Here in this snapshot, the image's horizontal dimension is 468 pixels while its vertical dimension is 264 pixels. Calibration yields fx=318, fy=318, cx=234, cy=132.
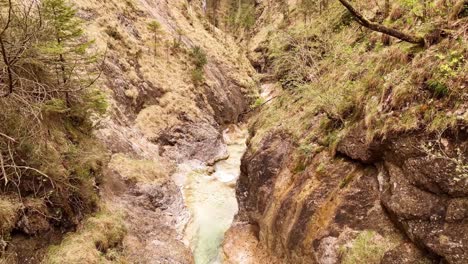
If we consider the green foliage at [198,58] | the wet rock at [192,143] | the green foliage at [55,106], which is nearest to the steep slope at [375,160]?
the green foliage at [55,106]

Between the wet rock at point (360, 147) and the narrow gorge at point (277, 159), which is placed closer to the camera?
the narrow gorge at point (277, 159)

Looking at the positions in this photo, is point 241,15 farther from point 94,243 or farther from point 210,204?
point 94,243

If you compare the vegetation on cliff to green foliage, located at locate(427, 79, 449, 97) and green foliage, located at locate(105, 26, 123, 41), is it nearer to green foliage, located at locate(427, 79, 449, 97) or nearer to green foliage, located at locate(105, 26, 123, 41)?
green foliage, located at locate(427, 79, 449, 97)

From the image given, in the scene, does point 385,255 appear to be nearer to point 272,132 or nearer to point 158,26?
point 272,132

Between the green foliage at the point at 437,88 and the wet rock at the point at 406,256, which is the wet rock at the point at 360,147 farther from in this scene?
the wet rock at the point at 406,256

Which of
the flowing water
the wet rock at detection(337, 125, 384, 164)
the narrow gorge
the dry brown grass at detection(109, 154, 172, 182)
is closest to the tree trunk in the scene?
the narrow gorge

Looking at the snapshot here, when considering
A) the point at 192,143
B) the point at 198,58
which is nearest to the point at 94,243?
the point at 192,143

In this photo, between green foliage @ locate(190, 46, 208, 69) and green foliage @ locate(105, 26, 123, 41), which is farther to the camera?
green foliage @ locate(190, 46, 208, 69)
